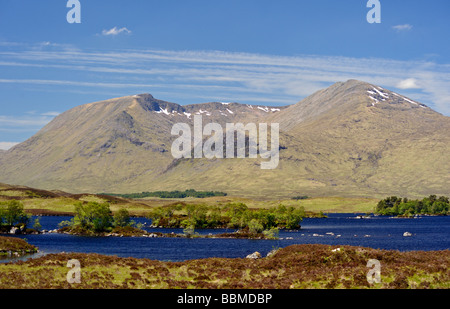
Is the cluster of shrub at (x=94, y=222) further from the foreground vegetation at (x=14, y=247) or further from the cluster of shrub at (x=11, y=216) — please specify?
the foreground vegetation at (x=14, y=247)

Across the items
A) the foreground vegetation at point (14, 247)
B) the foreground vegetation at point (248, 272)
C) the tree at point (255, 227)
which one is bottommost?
the tree at point (255, 227)

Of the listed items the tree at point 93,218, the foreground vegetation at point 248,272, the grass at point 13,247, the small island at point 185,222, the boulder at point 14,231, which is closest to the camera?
the foreground vegetation at point 248,272

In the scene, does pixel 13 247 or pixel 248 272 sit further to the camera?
pixel 13 247

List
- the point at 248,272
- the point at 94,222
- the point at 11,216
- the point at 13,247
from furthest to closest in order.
Result: the point at 94,222 < the point at 11,216 < the point at 13,247 < the point at 248,272

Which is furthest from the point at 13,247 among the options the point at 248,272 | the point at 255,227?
the point at 255,227

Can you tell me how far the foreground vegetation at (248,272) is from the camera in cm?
3525

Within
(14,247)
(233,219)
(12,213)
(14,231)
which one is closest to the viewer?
(14,247)

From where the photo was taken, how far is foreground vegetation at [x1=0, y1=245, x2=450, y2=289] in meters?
35.2

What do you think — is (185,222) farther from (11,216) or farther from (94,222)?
(11,216)

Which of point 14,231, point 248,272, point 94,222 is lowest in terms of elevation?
point 14,231

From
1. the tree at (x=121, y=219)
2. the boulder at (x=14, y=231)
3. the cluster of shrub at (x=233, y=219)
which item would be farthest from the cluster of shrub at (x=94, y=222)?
the cluster of shrub at (x=233, y=219)

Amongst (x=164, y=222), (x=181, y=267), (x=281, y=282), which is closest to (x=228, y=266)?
(x=181, y=267)

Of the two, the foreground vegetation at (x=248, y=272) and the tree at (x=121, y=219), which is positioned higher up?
the foreground vegetation at (x=248, y=272)

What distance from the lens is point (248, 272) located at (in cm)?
4128
